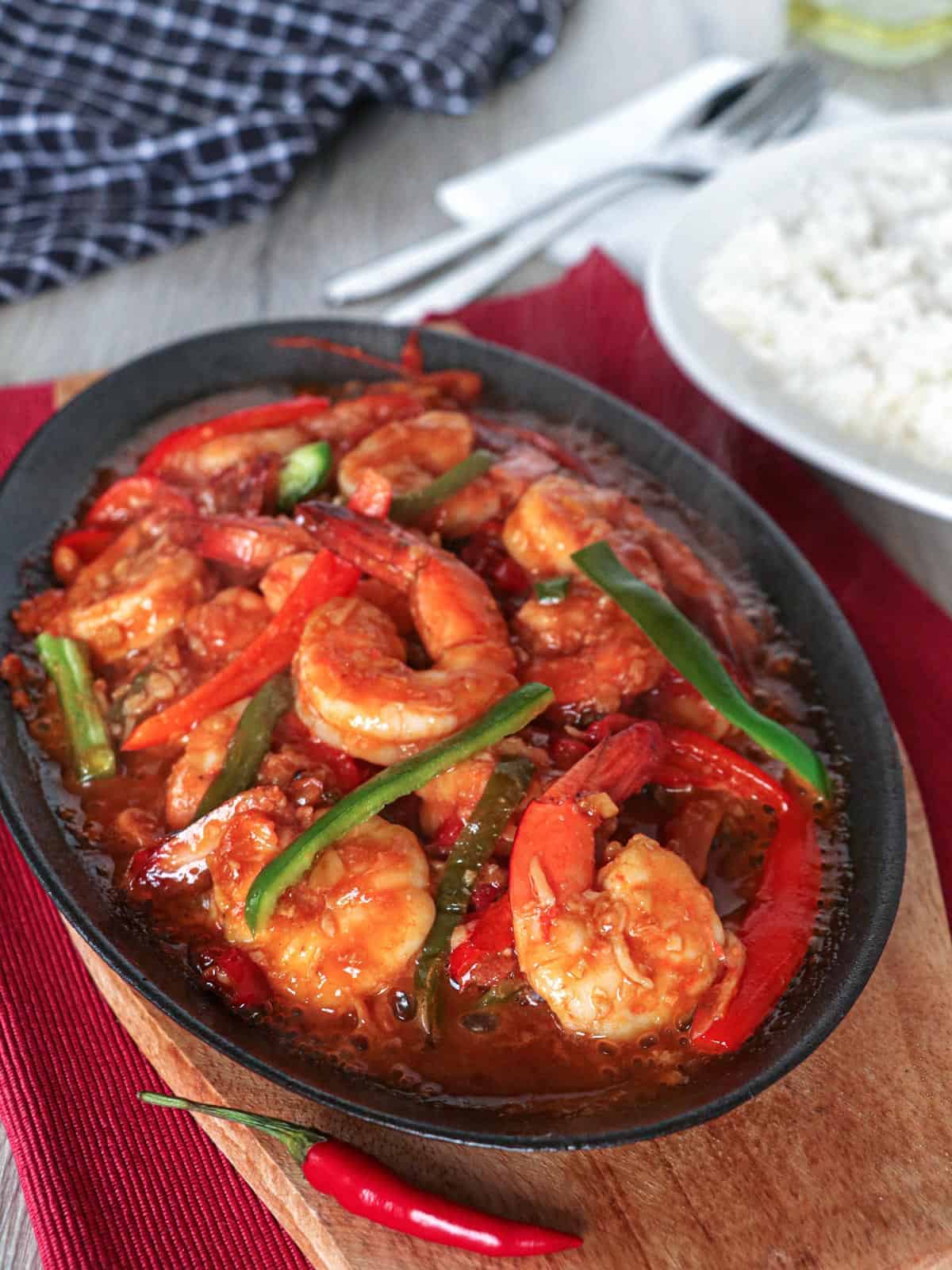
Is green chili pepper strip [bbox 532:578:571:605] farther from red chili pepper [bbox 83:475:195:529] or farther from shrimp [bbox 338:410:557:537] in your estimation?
red chili pepper [bbox 83:475:195:529]

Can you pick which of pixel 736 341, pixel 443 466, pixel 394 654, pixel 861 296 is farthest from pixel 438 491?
pixel 861 296

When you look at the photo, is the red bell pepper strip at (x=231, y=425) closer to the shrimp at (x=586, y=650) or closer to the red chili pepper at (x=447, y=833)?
the shrimp at (x=586, y=650)

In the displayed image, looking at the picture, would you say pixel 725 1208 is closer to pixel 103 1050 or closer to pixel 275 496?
pixel 103 1050

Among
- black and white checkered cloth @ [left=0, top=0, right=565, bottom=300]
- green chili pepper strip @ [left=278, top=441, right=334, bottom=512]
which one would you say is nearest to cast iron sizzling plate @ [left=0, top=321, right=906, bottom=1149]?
green chili pepper strip @ [left=278, top=441, right=334, bottom=512]

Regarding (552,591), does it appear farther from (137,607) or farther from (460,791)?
(137,607)

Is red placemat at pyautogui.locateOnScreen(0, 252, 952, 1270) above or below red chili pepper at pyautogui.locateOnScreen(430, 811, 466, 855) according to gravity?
below
